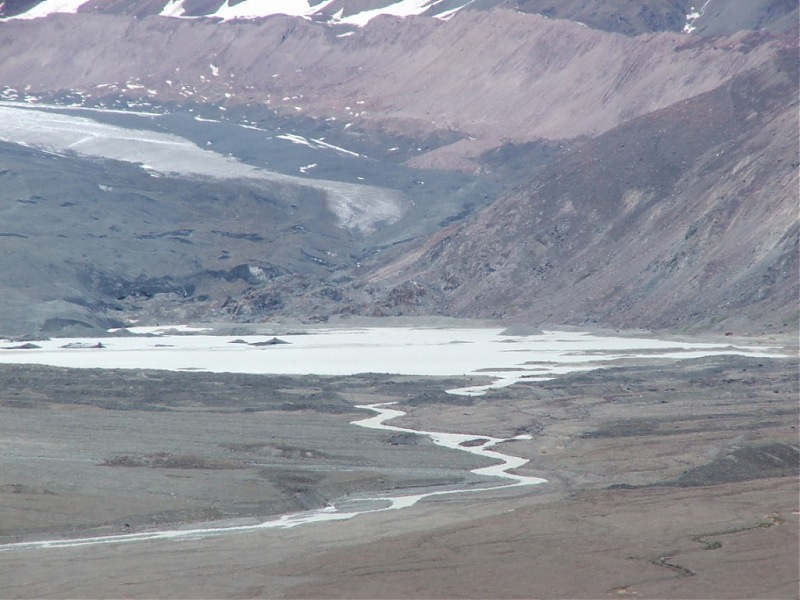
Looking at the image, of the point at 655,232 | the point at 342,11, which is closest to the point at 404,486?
the point at 655,232

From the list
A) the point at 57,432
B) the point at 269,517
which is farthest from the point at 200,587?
the point at 57,432

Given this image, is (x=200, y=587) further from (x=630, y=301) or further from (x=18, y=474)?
(x=630, y=301)

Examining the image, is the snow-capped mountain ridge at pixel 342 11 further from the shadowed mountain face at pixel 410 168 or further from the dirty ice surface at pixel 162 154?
the dirty ice surface at pixel 162 154

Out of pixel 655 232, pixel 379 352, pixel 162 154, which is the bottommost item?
pixel 379 352

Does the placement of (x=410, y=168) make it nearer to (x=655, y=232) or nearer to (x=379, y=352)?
(x=655, y=232)

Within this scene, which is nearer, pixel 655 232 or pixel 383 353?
pixel 383 353

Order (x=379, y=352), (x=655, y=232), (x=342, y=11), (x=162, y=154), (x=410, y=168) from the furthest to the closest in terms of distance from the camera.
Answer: (x=342, y=11)
(x=162, y=154)
(x=410, y=168)
(x=655, y=232)
(x=379, y=352)

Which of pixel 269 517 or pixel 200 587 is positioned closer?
pixel 200 587
